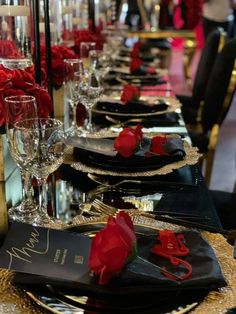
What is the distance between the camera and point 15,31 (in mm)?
1889

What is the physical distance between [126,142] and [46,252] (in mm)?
495

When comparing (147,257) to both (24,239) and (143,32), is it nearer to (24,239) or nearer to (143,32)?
(24,239)

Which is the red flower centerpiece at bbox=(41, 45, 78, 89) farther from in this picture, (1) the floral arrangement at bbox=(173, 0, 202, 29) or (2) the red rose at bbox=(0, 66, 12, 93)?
(1) the floral arrangement at bbox=(173, 0, 202, 29)

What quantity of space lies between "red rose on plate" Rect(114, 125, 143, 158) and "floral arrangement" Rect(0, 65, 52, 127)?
0.60 feet

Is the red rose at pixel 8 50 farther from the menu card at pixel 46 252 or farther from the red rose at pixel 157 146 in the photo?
the menu card at pixel 46 252

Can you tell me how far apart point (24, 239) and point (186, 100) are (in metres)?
2.46

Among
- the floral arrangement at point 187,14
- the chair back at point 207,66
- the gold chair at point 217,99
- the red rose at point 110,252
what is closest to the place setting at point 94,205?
the red rose at point 110,252

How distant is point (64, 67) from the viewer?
1.58 m

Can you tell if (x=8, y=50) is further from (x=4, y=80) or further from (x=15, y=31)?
(x=4, y=80)

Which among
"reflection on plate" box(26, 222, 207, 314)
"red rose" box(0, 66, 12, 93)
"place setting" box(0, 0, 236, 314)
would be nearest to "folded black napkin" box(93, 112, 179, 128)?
"place setting" box(0, 0, 236, 314)

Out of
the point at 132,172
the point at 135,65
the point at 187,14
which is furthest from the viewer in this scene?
the point at 187,14

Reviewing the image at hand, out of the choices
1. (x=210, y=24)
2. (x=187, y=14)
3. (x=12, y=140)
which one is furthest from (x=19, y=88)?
(x=187, y=14)

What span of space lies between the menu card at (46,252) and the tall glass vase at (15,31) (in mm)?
685

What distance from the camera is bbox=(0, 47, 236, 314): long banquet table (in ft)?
2.32
